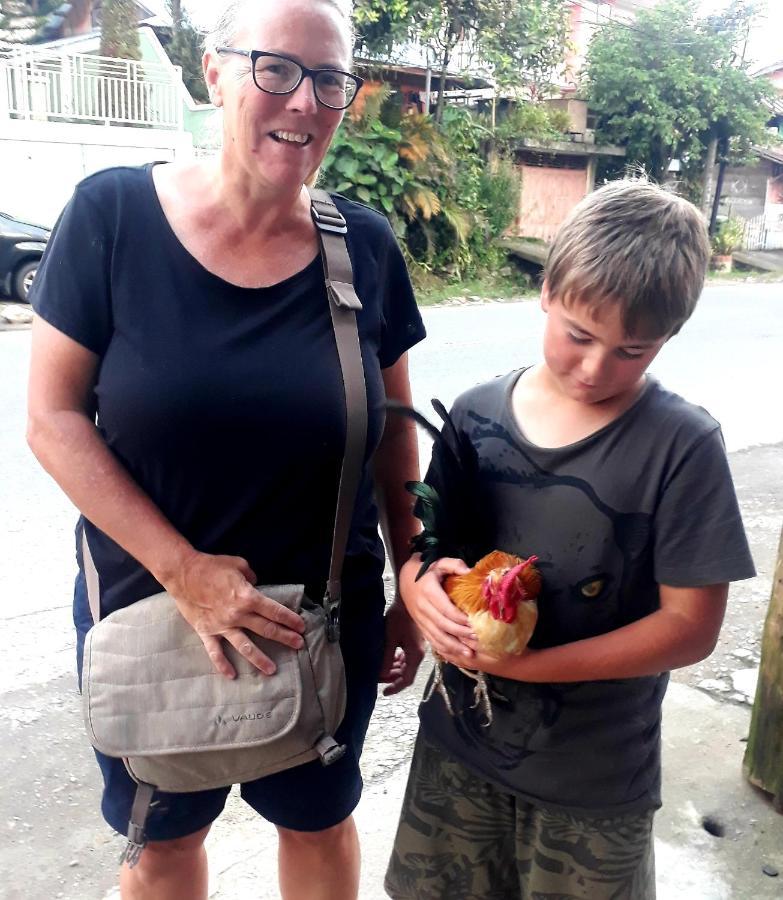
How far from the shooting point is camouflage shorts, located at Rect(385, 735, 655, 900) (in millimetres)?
1450

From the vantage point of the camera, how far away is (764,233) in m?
23.8

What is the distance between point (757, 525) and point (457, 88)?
14.0m

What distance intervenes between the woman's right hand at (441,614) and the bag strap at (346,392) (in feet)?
0.49

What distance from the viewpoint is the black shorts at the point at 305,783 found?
1.56 m

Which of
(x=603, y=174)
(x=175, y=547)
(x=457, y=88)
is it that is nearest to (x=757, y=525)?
(x=175, y=547)

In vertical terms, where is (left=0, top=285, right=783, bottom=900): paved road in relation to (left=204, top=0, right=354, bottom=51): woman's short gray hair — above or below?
below

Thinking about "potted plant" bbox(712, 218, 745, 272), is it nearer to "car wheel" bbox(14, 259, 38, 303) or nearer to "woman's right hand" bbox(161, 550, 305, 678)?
"car wheel" bbox(14, 259, 38, 303)

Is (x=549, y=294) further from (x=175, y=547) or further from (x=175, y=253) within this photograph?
(x=175, y=547)

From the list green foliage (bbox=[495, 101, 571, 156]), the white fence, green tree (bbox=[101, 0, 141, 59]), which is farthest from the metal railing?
the white fence

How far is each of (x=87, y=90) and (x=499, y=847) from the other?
14846 millimetres

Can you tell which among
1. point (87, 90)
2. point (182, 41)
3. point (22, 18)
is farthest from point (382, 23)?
point (22, 18)

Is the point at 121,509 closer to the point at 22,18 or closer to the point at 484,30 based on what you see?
the point at 484,30

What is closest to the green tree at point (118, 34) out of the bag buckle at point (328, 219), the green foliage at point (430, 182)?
the green foliage at point (430, 182)

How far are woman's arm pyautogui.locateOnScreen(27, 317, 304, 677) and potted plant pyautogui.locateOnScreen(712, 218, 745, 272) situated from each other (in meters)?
19.2
